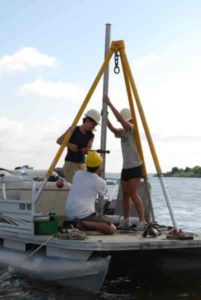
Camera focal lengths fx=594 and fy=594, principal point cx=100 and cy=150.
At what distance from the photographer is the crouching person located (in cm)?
829

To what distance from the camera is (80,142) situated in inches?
365

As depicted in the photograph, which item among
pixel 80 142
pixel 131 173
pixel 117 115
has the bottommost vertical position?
pixel 131 173

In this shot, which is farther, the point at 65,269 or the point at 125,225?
the point at 125,225

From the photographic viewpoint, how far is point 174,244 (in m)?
7.86

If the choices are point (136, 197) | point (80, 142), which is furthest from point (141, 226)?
point (80, 142)

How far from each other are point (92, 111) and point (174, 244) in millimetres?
2448

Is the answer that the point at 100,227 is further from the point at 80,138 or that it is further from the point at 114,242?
the point at 80,138

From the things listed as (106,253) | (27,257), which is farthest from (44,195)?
(106,253)

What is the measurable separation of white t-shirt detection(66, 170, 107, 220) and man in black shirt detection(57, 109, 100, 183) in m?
0.92

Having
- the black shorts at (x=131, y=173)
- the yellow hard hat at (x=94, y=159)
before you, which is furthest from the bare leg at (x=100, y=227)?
the black shorts at (x=131, y=173)

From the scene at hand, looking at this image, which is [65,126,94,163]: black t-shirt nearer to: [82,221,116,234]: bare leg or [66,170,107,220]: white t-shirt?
[66,170,107,220]: white t-shirt

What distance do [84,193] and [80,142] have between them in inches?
48.2

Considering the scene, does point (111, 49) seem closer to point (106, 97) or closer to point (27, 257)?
point (106, 97)

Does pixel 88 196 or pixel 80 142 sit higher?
pixel 80 142
